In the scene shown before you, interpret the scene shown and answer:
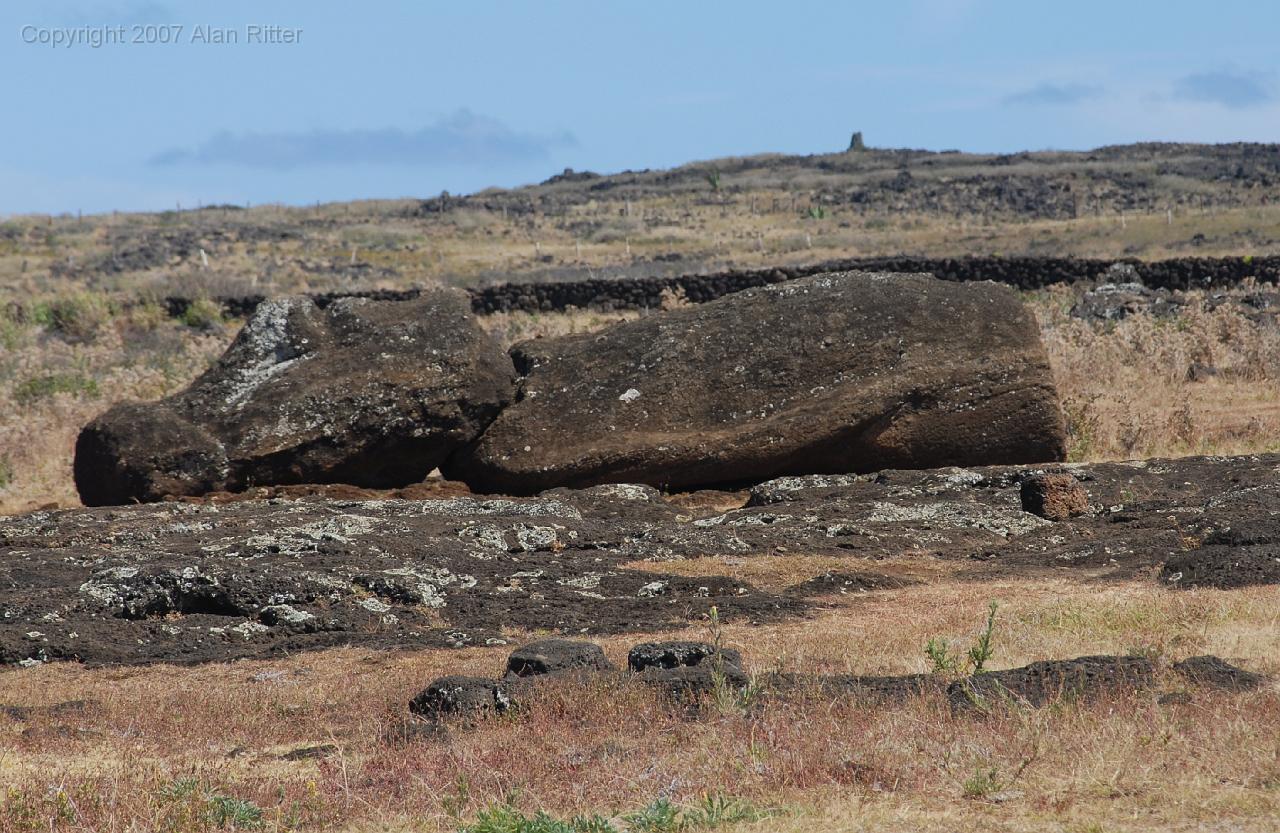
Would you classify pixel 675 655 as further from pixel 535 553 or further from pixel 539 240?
pixel 539 240

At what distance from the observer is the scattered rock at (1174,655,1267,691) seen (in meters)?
6.75

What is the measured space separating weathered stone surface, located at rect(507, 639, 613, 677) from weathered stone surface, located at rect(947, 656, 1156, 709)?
6.11 feet

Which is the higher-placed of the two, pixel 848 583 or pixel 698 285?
pixel 698 285

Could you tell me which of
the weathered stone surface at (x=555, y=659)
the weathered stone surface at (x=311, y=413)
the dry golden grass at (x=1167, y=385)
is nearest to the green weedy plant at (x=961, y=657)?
the weathered stone surface at (x=555, y=659)

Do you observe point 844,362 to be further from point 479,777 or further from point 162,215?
point 162,215

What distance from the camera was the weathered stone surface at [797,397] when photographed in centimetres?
1531

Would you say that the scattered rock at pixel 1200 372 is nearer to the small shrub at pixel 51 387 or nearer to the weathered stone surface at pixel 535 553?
the weathered stone surface at pixel 535 553

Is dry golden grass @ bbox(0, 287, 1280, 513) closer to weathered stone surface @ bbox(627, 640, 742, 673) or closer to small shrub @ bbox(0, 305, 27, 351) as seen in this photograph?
small shrub @ bbox(0, 305, 27, 351)

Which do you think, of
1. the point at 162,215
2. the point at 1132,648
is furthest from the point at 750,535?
the point at 162,215

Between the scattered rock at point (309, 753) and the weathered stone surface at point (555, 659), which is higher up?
the weathered stone surface at point (555, 659)

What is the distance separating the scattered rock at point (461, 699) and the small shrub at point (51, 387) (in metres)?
18.3

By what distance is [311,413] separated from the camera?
15.8 metres

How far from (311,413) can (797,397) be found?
16.3 feet

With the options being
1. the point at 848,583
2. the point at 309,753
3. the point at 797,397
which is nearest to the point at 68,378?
the point at 797,397
